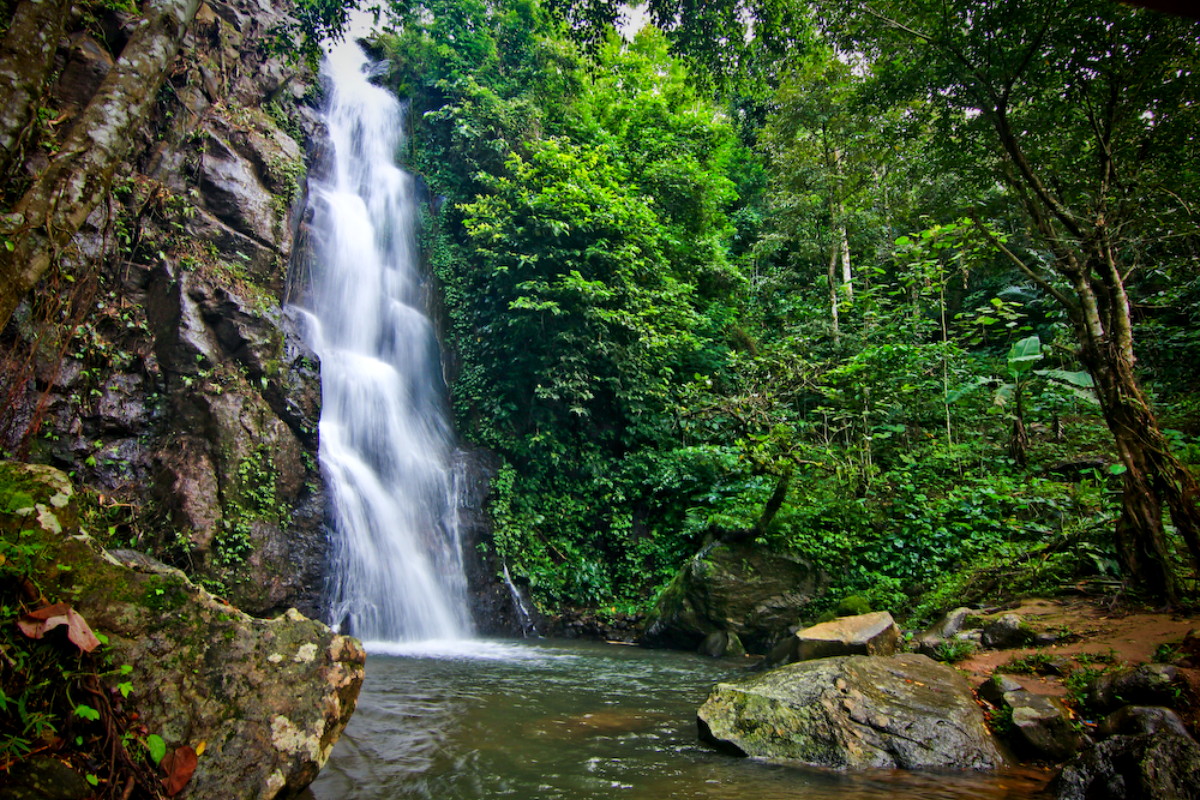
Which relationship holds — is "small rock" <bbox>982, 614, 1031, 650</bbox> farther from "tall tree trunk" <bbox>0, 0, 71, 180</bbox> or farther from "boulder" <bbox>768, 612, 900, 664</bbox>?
"tall tree trunk" <bbox>0, 0, 71, 180</bbox>

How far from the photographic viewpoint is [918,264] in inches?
467

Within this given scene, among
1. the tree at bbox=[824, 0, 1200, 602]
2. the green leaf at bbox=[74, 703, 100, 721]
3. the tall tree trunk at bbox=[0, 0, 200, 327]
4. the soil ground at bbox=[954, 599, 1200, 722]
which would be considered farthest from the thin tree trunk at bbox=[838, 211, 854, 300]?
the green leaf at bbox=[74, 703, 100, 721]

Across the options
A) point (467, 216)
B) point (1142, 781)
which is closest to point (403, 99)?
point (467, 216)

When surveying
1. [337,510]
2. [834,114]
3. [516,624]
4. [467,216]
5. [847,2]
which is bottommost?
[516,624]

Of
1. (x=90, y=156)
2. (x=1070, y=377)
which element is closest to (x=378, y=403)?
(x=90, y=156)

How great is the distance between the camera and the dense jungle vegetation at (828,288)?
19.4 feet

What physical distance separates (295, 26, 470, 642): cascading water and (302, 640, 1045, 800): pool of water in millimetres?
2176

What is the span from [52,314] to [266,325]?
9.03 ft

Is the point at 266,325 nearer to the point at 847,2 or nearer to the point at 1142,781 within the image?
the point at 847,2

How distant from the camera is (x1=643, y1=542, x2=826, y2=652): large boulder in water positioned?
8.81m

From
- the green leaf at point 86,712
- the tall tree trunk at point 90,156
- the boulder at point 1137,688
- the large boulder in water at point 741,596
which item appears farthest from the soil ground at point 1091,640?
the tall tree trunk at point 90,156

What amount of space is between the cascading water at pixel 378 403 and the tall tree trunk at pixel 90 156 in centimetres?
552

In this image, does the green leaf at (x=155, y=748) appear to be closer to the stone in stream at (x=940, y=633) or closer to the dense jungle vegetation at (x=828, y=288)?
the stone in stream at (x=940, y=633)

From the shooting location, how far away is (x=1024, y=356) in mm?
9609
